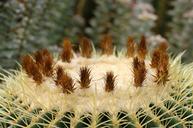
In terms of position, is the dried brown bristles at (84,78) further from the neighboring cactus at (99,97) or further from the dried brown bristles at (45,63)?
the dried brown bristles at (45,63)

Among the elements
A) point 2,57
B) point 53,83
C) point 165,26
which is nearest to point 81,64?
point 53,83

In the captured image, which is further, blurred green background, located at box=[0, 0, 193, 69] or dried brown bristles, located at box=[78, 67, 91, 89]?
blurred green background, located at box=[0, 0, 193, 69]

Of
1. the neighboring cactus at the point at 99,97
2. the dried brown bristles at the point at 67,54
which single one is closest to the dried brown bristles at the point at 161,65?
the neighboring cactus at the point at 99,97

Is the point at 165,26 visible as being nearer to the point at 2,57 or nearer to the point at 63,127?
the point at 2,57

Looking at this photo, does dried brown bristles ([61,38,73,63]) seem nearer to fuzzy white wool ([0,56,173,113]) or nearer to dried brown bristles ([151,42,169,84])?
fuzzy white wool ([0,56,173,113])

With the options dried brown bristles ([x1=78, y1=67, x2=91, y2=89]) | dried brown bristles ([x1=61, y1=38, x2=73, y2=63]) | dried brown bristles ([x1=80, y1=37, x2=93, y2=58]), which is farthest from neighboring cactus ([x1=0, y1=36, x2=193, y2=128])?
dried brown bristles ([x1=80, y1=37, x2=93, y2=58])

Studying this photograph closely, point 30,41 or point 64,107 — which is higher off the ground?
point 30,41

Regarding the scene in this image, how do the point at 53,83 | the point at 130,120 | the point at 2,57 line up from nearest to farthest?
the point at 130,120, the point at 53,83, the point at 2,57

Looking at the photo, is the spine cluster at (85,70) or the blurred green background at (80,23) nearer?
the spine cluster at (85,70)
